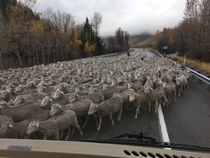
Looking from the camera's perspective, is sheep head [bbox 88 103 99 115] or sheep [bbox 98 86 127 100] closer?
sheep head [bbox 88 103 99 115]

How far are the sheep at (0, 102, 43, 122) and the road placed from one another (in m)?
1.51

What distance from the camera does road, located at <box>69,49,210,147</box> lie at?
19.5 ft

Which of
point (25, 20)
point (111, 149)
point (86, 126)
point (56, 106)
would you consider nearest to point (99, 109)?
point (86, 126)

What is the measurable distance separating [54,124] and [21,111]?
1.58 meters

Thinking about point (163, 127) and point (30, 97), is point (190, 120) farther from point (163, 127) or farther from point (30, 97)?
point (30, 97)

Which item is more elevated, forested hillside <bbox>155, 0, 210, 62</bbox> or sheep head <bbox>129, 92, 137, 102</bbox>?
forested hillside <bbox>155, 0, 210, 62</bbox>

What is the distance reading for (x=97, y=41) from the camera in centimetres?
7438

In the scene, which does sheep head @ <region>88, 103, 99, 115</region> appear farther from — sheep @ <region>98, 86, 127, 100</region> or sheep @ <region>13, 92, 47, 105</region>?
sheep @ <region>13, 92, 47, 105</region>

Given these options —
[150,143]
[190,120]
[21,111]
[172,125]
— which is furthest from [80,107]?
[150,143]

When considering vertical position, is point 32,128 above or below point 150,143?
below

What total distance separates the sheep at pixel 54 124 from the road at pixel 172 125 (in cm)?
50

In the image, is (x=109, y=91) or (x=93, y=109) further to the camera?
(x=109, y=91)

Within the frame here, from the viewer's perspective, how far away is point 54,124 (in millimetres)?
5840

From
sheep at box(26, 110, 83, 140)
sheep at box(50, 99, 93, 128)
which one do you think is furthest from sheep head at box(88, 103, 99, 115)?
sheep at box(26, 110, 83, 140)
